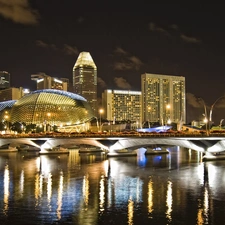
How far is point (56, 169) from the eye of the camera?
5878cm

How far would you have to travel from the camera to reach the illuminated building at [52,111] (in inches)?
5802

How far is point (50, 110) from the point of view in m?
150

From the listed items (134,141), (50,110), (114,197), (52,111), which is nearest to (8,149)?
(50,110)

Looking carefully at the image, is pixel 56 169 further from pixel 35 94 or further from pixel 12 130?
pixel 35 94

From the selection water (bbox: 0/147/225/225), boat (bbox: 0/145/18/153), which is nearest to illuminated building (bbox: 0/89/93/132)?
boat (bbox: 0/145/18/153)

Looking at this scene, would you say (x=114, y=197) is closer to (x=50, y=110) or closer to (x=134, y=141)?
(x=134, y=141)

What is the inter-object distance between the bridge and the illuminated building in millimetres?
48848

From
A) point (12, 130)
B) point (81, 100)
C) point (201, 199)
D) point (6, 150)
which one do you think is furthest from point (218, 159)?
point (81, 100)

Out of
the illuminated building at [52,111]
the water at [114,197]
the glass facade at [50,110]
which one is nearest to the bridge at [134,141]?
the water at [114,197]

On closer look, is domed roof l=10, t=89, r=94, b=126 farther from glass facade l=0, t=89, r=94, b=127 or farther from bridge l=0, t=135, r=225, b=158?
bridge l=0, t=135, r=225, b=158

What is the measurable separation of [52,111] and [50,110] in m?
0.86

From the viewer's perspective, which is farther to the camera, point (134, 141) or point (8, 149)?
point (8, 149)

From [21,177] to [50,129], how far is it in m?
91.4

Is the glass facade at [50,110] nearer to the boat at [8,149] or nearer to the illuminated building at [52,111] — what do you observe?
the illuminated building at [52,111]
